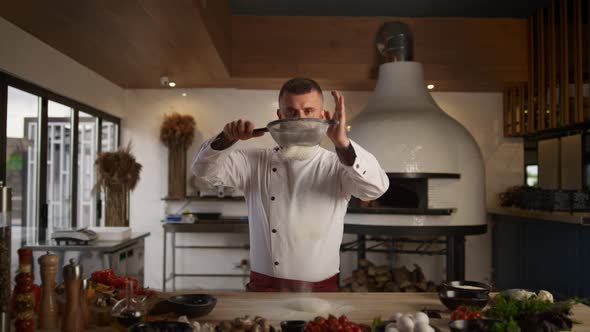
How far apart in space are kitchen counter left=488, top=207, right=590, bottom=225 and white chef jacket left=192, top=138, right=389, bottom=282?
2003 mm

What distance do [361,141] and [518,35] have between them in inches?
67.3

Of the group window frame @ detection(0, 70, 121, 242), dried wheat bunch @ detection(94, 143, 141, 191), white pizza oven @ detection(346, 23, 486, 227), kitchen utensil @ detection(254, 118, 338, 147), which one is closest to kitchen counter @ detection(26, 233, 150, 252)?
window frame @ detection(0, 70, 121, 242)

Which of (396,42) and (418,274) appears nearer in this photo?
(396,42)

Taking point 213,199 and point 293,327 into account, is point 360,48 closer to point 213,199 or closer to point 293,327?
point 213,199

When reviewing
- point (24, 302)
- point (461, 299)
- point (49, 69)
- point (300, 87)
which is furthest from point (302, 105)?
point (49, 69)

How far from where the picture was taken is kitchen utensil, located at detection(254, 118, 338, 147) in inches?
55.7

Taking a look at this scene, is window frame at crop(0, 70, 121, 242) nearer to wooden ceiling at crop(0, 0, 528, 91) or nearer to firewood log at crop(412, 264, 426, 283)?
wooden ceiling at crop(0, 0, 528, 91)

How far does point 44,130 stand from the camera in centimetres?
355

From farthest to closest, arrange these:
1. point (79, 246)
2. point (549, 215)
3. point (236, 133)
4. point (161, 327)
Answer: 1. point (549, 215)
2. point (79, 246)
3. point (236, 133)
4. point (161, 327)

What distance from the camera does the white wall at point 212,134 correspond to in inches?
198

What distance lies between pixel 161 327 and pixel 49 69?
2832 mm

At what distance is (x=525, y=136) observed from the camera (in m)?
5.05

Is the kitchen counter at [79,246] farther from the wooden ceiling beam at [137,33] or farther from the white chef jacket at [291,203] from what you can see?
the white chef jacket at [291,203]

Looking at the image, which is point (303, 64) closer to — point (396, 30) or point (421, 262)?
point (396, 30)
